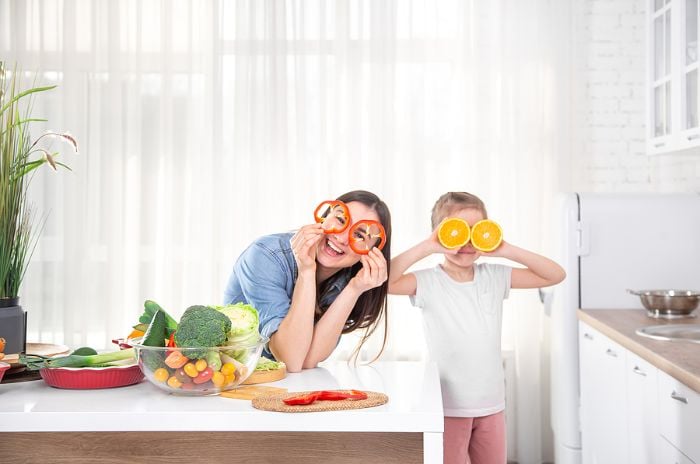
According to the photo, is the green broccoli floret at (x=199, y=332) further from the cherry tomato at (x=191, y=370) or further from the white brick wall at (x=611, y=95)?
the white brick wall at (x=611, y=95)

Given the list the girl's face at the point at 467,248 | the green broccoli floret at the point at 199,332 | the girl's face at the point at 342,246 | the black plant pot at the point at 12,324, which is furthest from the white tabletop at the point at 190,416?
the girl's face at the point at 467,248

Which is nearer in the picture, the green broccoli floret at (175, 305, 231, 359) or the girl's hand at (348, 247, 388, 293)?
the green broccoli floret at (175, 305, 231, 359)

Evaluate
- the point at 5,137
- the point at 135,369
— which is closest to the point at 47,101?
the point at 5,137

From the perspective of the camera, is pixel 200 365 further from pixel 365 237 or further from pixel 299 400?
pixel 365 237

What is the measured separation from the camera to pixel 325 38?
14.1ft

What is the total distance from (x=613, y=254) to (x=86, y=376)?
8.23ft

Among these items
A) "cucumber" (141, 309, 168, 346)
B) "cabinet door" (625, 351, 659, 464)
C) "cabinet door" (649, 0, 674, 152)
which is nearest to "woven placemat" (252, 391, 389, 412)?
"cucumber" (141, 309, 168, 346)

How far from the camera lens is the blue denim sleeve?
81.6 inches

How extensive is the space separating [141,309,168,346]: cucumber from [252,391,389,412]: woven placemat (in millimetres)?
243

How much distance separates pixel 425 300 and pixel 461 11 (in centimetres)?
223

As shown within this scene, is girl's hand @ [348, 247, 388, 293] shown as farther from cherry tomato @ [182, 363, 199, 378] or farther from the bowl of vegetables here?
cherry tomato @ [182, 363, 199, 378]

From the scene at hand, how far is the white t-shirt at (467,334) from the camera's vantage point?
246 centimetres

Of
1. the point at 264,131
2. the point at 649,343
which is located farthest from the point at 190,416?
the point at 264,131

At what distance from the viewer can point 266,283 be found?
2.13m
